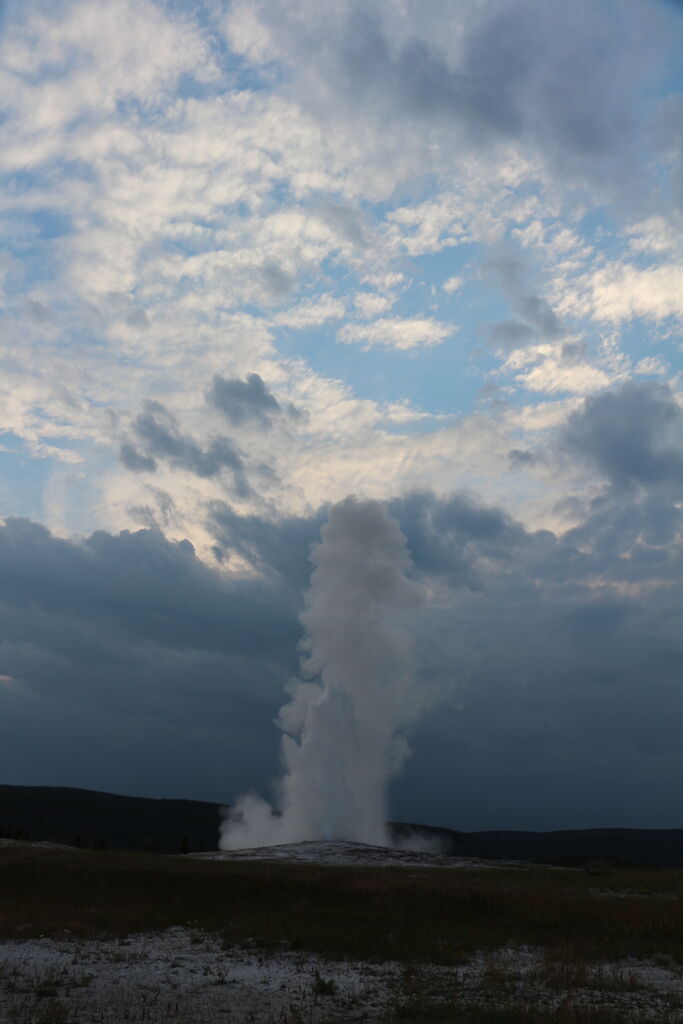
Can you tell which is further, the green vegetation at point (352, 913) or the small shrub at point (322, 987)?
the green vegetation at point (352, 913)

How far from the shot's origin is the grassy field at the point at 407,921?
59.2ft

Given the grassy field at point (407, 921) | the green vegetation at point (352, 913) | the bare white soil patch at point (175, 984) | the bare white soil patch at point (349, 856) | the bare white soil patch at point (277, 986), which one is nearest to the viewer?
the bare white soil patch at point (175, 984)

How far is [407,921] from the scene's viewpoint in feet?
84.1

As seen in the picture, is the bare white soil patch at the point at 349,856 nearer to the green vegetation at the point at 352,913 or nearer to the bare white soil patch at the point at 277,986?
the green vegetation at the point at 352,913

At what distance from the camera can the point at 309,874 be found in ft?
144

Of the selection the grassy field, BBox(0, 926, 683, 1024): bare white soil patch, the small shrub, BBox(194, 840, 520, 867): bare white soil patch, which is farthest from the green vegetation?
BBox(194, 840, 520, 867): bare white soil patch

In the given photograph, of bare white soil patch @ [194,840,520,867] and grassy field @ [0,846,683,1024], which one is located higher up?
grassy field @ [0,846,683,1024]

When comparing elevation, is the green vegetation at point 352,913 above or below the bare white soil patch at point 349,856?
above

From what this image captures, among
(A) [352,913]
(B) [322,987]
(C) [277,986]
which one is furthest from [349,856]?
(B) [322,987]

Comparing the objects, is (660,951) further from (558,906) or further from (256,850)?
(256,850)

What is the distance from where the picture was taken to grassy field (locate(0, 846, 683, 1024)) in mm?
18031

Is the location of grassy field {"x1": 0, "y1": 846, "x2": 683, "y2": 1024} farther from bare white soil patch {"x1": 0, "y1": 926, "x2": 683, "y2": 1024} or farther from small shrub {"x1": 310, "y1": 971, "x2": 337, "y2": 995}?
small shrub {"x1": 310, "y1": 971, "x2": 337, "y2": 995}

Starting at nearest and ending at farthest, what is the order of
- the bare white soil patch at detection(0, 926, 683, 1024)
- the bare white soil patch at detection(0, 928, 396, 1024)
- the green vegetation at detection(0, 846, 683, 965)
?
the bare white soil patch at detection(0, 928, 396, 1024) < the bare white soil patch at detection(0, 926, 683, 1024) < the green vegetation at detection(0, 846, 683, 965)

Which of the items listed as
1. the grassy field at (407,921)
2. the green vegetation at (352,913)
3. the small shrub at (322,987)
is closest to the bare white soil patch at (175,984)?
the small shrub at (322,987)
